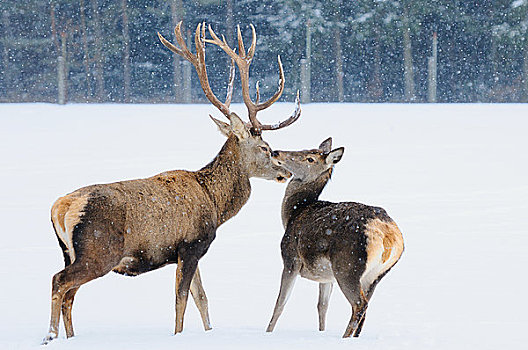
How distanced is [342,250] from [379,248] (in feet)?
0.72

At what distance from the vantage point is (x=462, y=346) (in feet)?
15.6

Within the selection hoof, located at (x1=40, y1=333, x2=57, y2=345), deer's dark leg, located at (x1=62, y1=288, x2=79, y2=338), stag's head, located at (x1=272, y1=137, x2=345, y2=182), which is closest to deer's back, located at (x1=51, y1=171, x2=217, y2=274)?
deer's dark leg, located at (x1=62, y1=288, x2=79, y2=338)

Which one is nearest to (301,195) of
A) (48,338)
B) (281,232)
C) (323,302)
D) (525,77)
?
(323,302)

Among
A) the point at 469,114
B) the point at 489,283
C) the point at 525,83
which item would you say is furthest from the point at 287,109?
→ the point at 489,283

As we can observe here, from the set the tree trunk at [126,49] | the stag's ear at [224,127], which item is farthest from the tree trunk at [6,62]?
the stag's ear at [224,127]

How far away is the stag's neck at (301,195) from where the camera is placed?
629 cm

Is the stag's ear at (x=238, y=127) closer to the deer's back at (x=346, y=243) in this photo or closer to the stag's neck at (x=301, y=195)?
the stag's neck at (x=301, y=195)

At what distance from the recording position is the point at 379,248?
511 cm

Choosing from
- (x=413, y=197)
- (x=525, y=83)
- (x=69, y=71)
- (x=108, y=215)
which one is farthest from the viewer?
(x=69, y=71)

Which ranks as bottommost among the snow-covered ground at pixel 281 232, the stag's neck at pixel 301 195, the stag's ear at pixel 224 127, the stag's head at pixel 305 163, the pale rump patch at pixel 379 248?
the snow-covered ground at pixel 281 232

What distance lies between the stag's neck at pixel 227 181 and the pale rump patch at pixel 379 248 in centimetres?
125

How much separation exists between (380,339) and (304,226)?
1071 mm

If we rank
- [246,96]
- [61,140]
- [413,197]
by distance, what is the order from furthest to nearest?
[61,140] < [413,197] < [246,96]

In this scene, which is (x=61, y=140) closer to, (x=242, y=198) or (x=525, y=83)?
(x=242, y=198)
